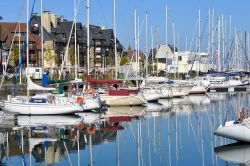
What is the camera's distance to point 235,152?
25781 millimetres

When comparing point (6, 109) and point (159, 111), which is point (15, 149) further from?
point (159, 111)

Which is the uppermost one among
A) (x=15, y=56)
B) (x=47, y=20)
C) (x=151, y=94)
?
(x=47, y=20)

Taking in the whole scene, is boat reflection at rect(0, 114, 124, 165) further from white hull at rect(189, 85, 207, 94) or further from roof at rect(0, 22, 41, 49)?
roof at rect(0, 22, 41, 49)

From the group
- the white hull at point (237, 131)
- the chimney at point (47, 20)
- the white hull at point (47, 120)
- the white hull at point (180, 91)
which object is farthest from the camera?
the chimney at point (47, 20)

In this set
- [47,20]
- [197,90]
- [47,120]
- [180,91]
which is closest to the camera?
[47,120]

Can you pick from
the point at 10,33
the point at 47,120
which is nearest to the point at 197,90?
the point at 10,33

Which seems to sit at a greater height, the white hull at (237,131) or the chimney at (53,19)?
the chimney at (53,19)

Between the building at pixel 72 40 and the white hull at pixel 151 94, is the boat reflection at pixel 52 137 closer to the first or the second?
the white hull at pixel 151 94

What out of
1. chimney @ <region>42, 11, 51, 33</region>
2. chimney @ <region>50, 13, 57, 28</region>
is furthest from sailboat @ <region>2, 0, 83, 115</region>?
chimney @ <region>50, 13, 57, 28</region>

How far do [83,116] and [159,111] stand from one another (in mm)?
9167

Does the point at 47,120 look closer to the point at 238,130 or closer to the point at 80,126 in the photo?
the point at 80,126

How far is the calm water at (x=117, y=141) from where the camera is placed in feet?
82.4

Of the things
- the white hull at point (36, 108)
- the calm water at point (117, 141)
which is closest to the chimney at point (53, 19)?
the calm water at point (117, 141)

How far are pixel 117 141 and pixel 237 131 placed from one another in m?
7.90
